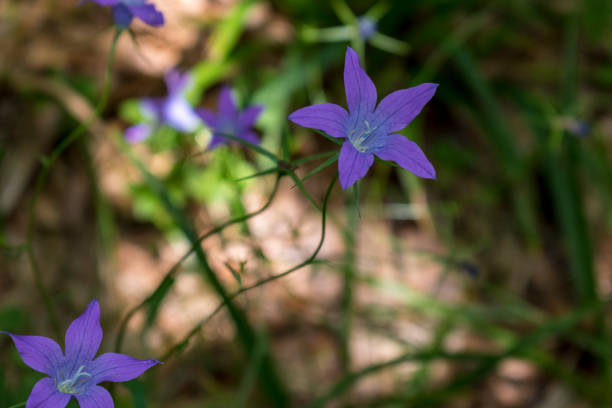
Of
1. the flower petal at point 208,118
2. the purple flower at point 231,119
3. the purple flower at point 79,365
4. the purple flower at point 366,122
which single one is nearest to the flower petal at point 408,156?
the purple flower at point 366,122

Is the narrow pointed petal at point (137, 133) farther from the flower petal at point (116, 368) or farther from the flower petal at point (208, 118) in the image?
the flower petal at point (116, 368)

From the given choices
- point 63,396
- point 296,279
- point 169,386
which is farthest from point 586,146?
point 63,396

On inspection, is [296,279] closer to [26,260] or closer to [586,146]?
[26,260]

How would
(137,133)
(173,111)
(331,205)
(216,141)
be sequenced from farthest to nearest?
(331,205) < (173,111) < (137,133) < (216,141)

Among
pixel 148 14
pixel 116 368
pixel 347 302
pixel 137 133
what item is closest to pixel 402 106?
pixel 148 14

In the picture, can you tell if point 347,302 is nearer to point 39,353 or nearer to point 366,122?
point 366,122

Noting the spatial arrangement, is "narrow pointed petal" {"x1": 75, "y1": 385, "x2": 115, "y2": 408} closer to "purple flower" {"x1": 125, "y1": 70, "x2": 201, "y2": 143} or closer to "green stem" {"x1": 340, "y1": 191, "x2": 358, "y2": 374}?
"green stem" {"x1": 340, "y1": 191, "x2": 358, "y2": 374}

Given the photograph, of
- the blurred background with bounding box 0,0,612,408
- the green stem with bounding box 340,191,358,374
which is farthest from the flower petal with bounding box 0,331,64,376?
the green stem with bounding box 340,191,358,374
